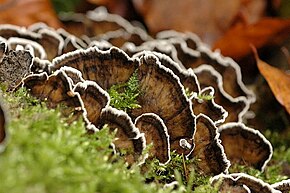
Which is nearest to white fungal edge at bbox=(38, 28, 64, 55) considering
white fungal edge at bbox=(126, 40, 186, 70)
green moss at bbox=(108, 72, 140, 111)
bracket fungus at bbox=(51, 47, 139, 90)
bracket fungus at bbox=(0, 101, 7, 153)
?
white fungal edge at bbox=(126, 40, 186, 70)

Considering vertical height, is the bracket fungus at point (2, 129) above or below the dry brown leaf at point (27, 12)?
below

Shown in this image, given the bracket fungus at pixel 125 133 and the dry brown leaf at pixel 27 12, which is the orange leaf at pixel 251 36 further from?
the bracket fungus at pixel 125 133

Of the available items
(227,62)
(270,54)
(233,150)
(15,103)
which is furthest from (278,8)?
(15,103)

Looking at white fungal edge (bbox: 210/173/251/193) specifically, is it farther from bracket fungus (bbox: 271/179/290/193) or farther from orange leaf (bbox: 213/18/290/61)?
orange leaf (bbox: 213/18/290/61)

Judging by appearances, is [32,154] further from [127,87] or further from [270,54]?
[270,54]

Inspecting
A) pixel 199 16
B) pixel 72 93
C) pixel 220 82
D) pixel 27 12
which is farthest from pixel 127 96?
pixel 199 16

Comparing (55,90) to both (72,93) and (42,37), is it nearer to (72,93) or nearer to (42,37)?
(72,93)

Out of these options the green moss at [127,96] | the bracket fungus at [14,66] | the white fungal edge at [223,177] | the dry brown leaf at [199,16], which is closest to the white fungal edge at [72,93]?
the bracket fungus at [14,66]
